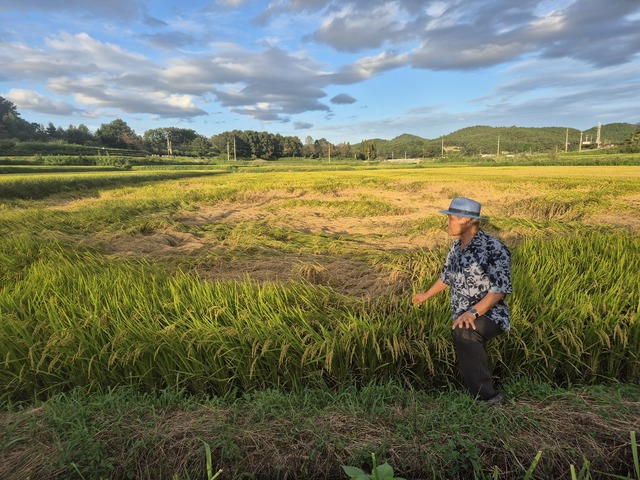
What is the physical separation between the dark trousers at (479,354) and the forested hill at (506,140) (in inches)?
3919

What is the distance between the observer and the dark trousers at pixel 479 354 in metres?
2.16

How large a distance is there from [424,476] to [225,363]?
152 centimetres

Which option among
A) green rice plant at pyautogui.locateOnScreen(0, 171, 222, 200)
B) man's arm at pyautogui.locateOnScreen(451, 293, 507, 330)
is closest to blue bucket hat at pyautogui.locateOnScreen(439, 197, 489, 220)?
man's arm at pyautogui.locateOnScreen(451, 293, 507, 330)

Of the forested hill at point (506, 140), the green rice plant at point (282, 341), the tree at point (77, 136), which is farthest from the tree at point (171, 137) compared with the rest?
the green rice plant at point (282, 341)

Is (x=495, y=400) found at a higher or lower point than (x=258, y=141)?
lower

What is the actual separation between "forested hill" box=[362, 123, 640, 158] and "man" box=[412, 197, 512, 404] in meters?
99.4

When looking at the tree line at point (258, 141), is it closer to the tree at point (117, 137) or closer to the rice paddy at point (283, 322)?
the tree at point (117, 137)

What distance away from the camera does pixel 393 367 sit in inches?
102

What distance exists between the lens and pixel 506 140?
12162cm

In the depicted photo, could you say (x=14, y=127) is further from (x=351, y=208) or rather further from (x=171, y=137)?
(x=351, y=208)

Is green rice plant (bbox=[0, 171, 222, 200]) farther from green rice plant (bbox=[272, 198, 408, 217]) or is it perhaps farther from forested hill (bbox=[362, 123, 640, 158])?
forested hill (bbox=[362, 123, 640, 158])

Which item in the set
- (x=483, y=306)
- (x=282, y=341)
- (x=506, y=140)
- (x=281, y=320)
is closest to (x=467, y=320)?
(x=483, y=306)

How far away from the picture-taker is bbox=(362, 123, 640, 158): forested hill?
357 ft

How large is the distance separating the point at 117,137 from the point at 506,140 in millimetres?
116133
